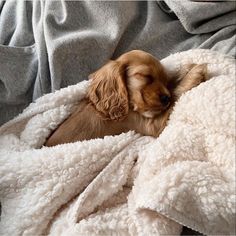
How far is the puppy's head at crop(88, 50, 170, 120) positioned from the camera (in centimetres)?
134

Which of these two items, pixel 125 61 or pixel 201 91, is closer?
pixel 201 91

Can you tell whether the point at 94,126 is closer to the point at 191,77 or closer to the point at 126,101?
the point at 126,101

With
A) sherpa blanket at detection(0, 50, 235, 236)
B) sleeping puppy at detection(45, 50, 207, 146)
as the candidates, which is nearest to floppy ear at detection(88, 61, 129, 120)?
sleeping puppy at detection(45, 50, 207, 146)

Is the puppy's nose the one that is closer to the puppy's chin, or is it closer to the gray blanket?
the puppy's chin

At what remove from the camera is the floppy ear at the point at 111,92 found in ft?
4.49

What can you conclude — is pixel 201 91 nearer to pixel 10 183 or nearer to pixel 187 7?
pixel 187 7

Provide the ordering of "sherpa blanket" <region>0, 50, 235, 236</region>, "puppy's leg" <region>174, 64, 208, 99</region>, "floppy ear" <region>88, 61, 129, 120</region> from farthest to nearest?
"floppy ear" <region>88, 61, 129, 120</region> < "puppy's leg" <region>174, 64, 208, 99</region> < "sherpa blanket" <region>0, 50, 235, 236</region>

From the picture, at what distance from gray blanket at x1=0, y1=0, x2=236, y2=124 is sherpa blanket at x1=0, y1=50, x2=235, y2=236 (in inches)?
7.3

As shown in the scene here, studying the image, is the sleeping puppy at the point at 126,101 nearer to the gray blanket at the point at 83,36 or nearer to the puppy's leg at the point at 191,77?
the puppy's leg at the point at 191,77

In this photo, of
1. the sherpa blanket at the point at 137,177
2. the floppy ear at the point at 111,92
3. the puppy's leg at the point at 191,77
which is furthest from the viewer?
the floppy ear at the point at 111,92

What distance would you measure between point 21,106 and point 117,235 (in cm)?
66

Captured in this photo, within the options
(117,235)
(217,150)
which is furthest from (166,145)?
(117,235)

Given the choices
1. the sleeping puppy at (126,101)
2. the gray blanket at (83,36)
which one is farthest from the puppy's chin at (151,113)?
the gray blanket at (83,36)

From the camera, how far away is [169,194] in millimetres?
1003
